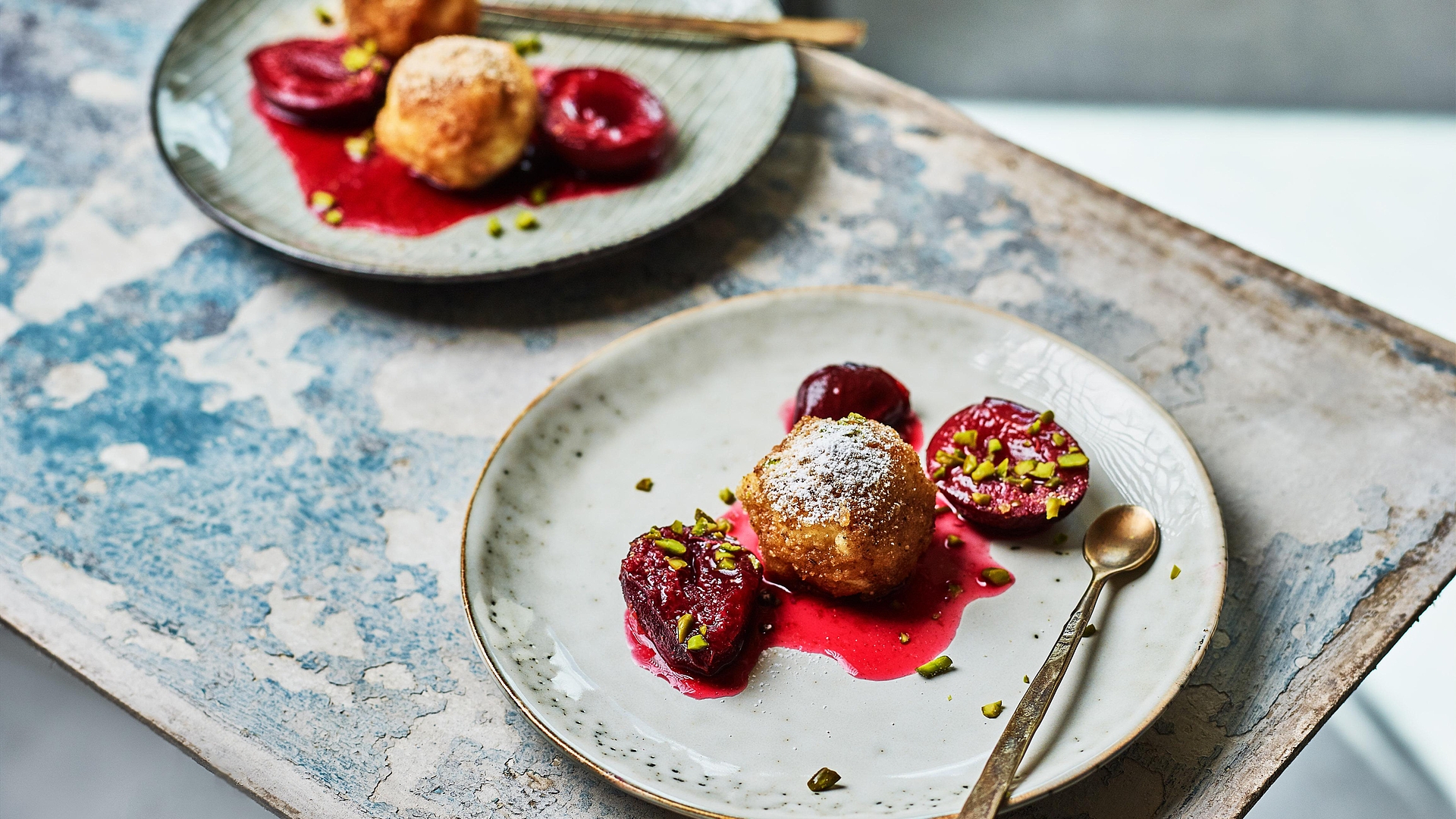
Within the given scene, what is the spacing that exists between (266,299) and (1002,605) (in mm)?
1273

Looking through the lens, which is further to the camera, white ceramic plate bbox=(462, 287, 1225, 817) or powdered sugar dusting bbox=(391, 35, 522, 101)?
powdered sugar dusting bbox=(391, 35, 522, 101)

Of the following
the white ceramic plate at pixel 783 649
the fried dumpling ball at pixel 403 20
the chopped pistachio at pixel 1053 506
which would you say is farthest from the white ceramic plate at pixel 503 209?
the chopped pistachio at pixel 1053 506

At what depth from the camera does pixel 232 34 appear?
2203 millimetres

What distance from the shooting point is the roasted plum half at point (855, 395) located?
142 centimetres

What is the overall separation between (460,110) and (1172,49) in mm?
2446

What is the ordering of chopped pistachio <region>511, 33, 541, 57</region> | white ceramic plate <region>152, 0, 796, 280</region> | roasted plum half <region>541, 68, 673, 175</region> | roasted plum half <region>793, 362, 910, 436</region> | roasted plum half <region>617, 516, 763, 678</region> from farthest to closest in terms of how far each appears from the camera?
chopped pistachio <region>511, 33, 541, 57</region>, roasted plum half <region>541, 68, 673, 175</region>, white ceramic plate <region>152, 0, 796, 280</region>, roasted plum half <region>793, 362, 910, 436</region>, roasted plum half <region>617, 516, 763, 678</region>

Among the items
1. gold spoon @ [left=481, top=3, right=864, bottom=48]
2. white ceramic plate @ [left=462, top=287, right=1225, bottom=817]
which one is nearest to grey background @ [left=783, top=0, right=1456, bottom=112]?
gold spoon @ [left=481, top=3, right=864, bottom=48]

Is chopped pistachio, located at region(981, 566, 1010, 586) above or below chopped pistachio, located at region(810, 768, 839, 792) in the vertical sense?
above

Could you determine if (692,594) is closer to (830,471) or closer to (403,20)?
(830,471)

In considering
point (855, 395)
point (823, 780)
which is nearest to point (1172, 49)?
point (855, 395)

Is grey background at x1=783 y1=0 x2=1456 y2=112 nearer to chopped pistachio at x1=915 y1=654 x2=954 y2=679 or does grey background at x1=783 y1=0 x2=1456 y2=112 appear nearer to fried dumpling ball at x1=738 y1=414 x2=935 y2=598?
fried dumpling ball at x1=738 y1=414 x2=935 y2=598

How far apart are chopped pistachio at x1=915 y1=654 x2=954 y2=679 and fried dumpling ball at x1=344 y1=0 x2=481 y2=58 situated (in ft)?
4.99

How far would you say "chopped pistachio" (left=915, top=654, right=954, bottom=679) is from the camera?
1201mm

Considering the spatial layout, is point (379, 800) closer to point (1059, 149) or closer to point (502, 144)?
point (502, 144)
